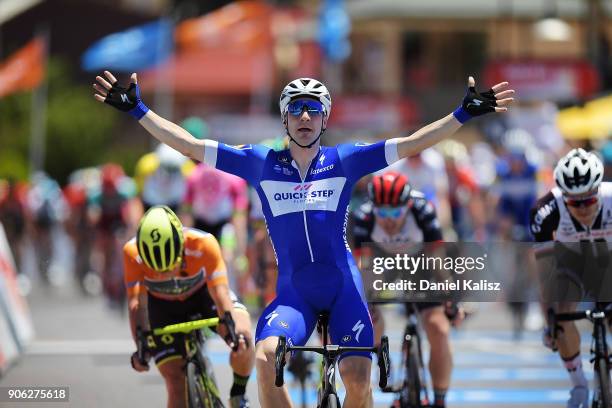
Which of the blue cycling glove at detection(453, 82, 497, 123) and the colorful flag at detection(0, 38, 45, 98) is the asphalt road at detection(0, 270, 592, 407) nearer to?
the blue cycling glove at detection(453, 82, 497, 123)

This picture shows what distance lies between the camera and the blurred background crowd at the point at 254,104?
16.5m

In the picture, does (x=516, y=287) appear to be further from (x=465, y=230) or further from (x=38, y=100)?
(x=38, y=100)

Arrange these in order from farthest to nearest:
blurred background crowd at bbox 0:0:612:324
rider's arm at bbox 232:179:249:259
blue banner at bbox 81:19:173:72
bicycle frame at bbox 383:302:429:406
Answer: blue banner at bbox 81:19:173:72 → blurred background crowd at bbox 0:0:612:324 → rider's arm at bbox 232:179:249:259 → bicycle frame at bbox 383:302:429:406

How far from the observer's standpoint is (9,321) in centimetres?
1332

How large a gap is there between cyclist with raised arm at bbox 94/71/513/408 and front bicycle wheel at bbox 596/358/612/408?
1621 mm

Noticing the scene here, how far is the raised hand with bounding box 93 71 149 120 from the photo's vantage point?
781 centimetres

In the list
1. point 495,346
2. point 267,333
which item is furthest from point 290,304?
point 495,346

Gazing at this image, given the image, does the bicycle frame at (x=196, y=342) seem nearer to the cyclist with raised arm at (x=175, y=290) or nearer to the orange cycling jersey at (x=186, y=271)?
the cyclist with raised arm at (x=175, y=290)

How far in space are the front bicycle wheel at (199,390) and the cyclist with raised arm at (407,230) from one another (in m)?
1.69

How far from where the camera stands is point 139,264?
8562mm

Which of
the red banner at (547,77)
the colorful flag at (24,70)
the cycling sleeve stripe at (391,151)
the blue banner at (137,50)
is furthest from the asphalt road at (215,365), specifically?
the blue banner at (137,50)

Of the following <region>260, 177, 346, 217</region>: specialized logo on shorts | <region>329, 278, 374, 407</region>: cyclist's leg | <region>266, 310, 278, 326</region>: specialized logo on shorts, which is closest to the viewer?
<region>329, 278, 374, 407</region>: cyclist's leg

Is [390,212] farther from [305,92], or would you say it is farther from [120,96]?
[120,96]

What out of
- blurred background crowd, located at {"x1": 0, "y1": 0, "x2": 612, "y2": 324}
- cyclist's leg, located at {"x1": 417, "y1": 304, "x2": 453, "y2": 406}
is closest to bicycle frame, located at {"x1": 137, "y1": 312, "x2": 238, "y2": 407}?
cyclist's leg, located at {"x1": 417, "y1": 304, "x2": 453, "y2": 406}
